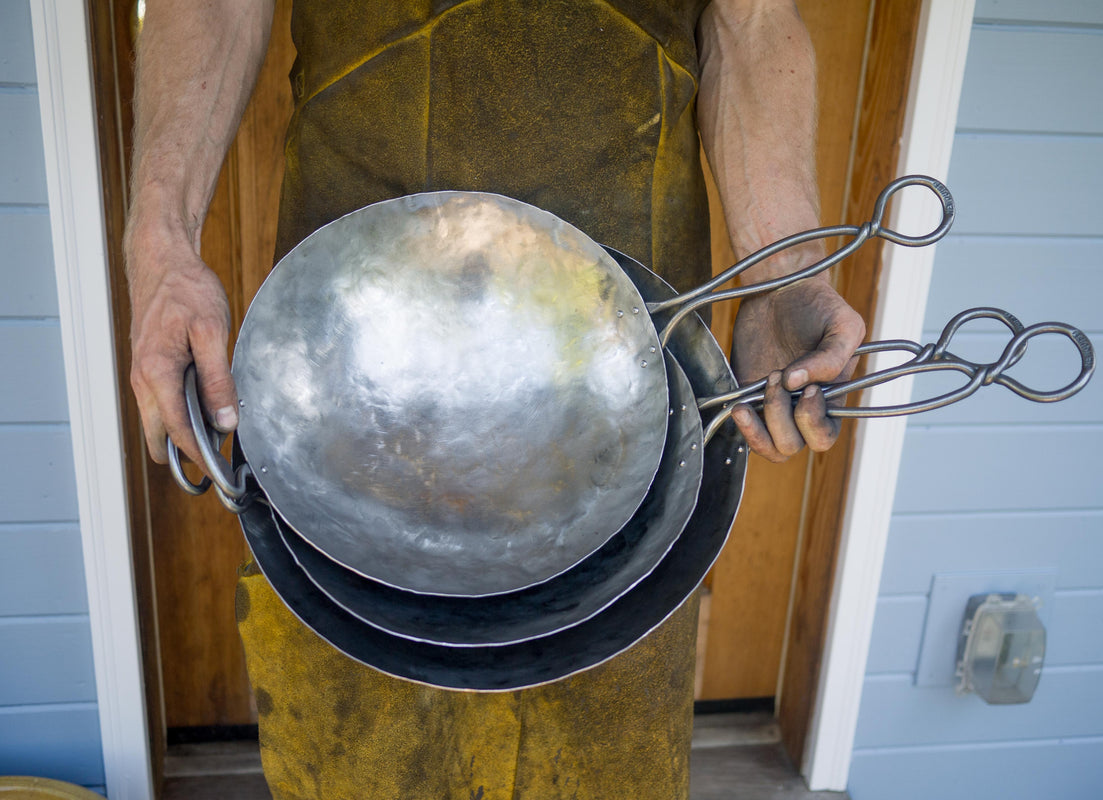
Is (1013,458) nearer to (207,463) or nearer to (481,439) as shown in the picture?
(481,439)

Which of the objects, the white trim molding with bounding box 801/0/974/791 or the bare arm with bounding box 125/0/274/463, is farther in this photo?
the white trim molding with bounding box 801/0/974/791

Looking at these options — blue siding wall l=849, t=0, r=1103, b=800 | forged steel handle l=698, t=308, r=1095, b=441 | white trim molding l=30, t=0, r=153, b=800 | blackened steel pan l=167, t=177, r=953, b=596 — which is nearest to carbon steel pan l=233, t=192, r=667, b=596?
blackened steel pan l=167, t=177, r=953, b=596

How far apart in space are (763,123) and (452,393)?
37cm

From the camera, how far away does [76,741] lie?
1.25m

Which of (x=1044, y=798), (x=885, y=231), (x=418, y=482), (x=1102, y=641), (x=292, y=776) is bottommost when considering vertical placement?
(x=1044, y=798)

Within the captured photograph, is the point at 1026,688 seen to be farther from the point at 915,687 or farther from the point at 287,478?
the point at 287,478

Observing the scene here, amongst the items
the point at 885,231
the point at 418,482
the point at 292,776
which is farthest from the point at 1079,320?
the point at 292,776

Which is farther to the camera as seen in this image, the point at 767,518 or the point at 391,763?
the point at 767,518

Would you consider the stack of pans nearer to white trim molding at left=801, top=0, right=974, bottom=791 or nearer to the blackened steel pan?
the blackened steel pan

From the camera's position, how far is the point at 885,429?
1.24 meters

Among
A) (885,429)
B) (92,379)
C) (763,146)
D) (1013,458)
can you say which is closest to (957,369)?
(763,146)

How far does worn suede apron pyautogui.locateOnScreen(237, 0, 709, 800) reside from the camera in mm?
688

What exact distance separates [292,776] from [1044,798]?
1.30m

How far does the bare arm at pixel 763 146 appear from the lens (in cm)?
71
